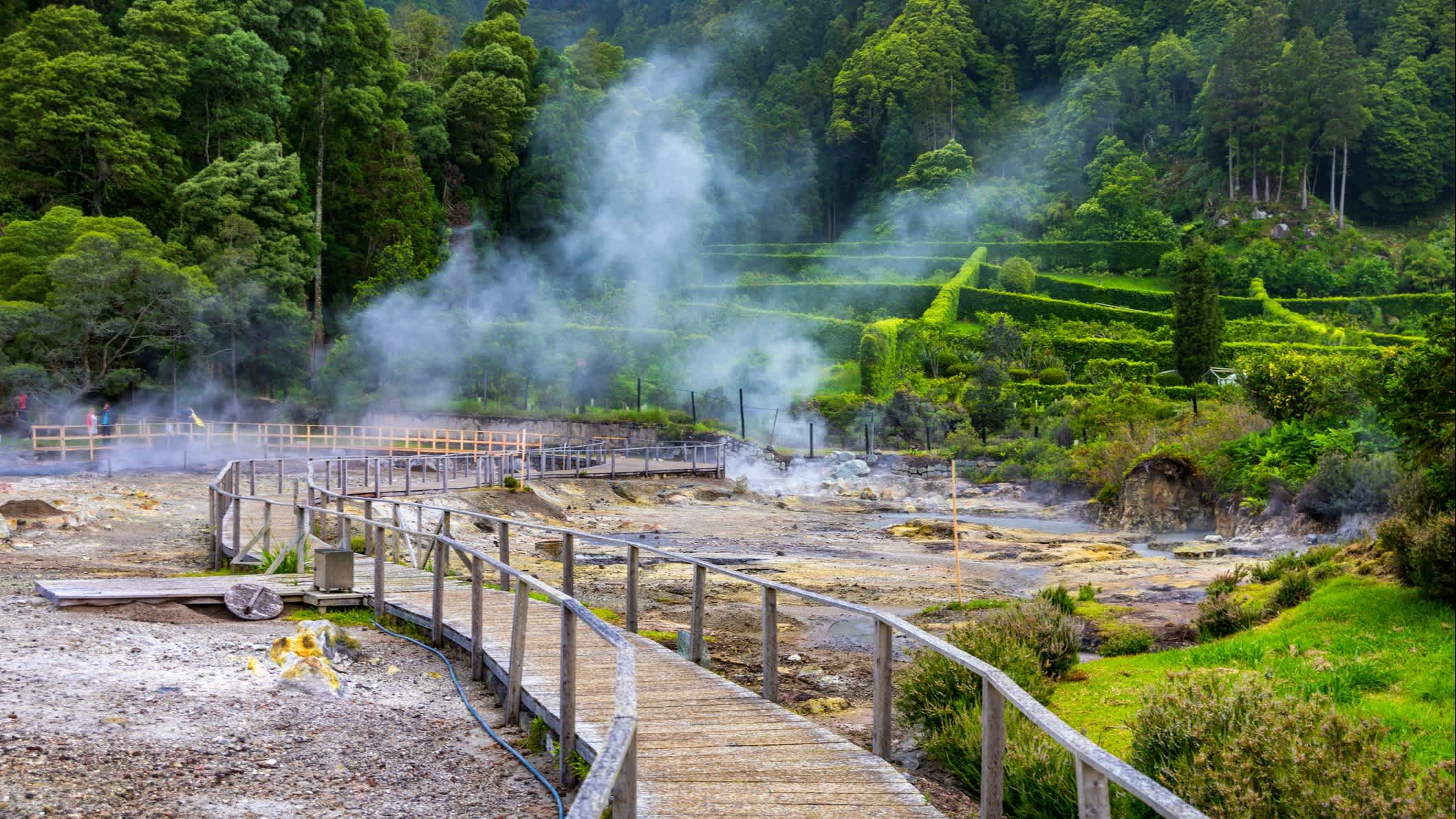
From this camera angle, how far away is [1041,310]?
61.5 metres

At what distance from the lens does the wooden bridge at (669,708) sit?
385 cm

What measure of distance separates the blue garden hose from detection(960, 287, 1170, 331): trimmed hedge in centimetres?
5365

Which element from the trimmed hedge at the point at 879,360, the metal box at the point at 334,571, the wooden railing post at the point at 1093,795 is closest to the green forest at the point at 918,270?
the trimmed hedge at the point at 879,360

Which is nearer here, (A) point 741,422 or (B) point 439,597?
(B) point 439,597

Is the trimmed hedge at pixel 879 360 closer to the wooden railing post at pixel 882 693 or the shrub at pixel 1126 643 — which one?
the shrub at pixel 1126 643

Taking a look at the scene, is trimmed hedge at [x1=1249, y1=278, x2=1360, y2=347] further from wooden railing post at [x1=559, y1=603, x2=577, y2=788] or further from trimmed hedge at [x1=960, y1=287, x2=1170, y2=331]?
wooden railing post at [x1=559, y1=603, x2=577, y2=788]

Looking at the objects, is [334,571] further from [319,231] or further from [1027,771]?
[319,231]

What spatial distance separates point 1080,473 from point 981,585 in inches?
593

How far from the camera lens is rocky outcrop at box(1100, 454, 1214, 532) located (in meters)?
25.4

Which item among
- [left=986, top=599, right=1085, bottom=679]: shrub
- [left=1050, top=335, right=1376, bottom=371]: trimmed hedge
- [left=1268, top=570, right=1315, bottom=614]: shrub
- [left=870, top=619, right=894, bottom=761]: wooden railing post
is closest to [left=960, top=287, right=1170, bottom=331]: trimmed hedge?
[left=1050, top=335, right=1376, bottom=371]: trimmed hedge

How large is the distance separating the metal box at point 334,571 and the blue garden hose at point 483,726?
0.76 metres

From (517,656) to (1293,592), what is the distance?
28.6 ft

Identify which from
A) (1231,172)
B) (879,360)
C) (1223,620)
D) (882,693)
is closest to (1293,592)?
(1223,620)

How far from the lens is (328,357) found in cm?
4197
